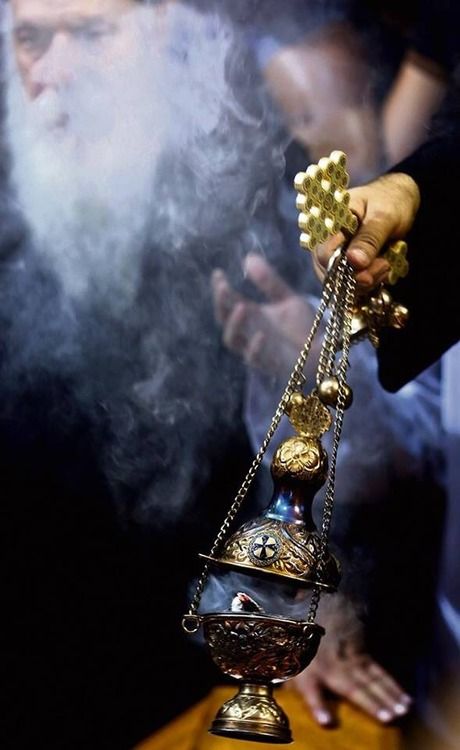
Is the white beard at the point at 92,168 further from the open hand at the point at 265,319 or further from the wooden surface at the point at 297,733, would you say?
the wooden surface at the point at 297,733

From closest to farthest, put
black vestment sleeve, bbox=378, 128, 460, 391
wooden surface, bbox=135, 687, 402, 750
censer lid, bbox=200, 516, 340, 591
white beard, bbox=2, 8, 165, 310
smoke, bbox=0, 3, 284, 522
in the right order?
censer lid, bbox=200, 516, 340, 591 < black vestment sleeve, bbox=378, 128, 460, 391 < wooden surface, bbox=135, 687, 402, 750 < smoke, bbox=0, 3, 284, 522 < white beard, bbox=2, 8, 165, 310

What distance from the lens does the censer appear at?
241cm

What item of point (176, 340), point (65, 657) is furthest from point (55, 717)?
point (176, 340)

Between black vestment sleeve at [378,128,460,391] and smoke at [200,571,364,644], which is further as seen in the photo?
Answer: black vestment sleeve at [378,128,460,391]

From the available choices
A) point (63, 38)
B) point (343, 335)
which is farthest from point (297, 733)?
point (63, 38)

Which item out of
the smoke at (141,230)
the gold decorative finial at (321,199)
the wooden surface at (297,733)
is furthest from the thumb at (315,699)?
the gold decorative finial at (321,199)

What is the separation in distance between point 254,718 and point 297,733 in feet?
4.26

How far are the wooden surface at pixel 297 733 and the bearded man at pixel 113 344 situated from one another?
0.05m

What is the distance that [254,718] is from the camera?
8.14 ft

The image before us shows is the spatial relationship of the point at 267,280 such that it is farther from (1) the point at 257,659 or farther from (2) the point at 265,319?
(1) the point at 257,659

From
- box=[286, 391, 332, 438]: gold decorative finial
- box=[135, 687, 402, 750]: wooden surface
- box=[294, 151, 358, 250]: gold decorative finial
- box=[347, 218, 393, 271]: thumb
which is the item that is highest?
box=[294, 151, 358, 250]: gold decorative finial

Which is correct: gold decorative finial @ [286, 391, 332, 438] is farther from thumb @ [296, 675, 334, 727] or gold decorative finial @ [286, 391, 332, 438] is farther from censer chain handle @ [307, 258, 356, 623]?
thumb @ [296, 675, 334, 727]

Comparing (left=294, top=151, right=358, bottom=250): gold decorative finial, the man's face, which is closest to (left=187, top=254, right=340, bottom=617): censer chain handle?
(left=294, top=151, right=358, bottom=250): gold decorative finial

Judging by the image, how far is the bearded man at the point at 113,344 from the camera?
3.77 metres
